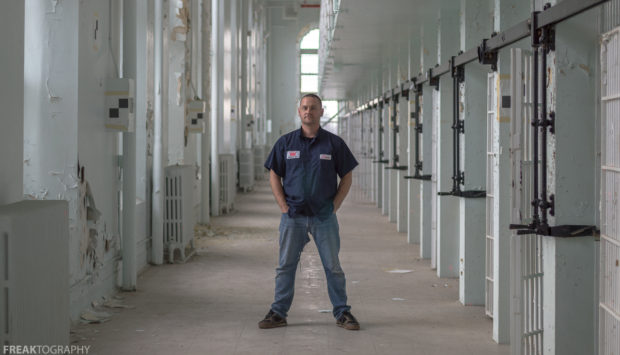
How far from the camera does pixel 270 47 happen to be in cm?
3588

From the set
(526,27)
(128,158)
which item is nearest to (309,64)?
(128,158)

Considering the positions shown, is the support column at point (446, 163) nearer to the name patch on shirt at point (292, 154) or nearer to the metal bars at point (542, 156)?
the name patch on shirt at point (292, 154)

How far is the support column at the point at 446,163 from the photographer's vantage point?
8.34m

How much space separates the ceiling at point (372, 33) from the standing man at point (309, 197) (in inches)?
137

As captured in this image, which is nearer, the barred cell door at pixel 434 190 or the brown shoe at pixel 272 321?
the brown shoe at pixel 272 321

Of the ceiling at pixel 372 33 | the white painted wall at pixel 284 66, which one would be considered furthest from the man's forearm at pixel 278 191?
the white painted wall at pixel 284 66

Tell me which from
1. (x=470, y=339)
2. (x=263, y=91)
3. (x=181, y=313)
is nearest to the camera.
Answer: (x=470, y=339)

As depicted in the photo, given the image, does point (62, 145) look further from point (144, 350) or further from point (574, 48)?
point (574, 48)

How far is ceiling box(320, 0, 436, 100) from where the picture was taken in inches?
374

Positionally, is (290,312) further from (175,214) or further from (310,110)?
A: (175,214)

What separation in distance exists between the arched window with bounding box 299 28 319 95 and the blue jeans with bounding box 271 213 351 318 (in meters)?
31.3

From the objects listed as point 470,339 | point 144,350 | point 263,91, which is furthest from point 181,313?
point 263,91

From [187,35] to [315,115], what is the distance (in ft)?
17.9

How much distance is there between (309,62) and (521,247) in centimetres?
3329
